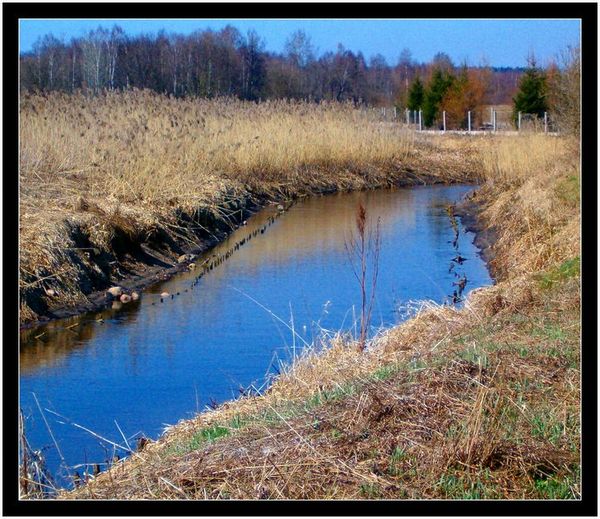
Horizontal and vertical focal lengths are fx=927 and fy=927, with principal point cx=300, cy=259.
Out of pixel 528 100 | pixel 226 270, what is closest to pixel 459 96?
pixel 528 100

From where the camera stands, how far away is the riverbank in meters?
3.51

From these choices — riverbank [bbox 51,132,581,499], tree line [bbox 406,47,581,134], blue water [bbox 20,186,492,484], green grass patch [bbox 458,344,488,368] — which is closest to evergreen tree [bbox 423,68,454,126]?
tree line [bbox 406,47,581,134]

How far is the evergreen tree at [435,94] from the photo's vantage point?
38.0 meters

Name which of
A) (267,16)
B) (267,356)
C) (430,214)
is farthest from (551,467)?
(430,214)

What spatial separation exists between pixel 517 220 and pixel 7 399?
987 cm

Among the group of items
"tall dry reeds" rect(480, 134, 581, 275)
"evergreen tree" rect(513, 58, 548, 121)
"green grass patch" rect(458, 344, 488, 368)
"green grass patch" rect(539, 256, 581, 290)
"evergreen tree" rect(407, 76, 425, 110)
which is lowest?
"green grass patch" rect(458, 344, 488, 368)

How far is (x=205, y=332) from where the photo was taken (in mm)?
8195

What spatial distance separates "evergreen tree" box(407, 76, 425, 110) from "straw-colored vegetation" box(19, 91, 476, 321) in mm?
15306

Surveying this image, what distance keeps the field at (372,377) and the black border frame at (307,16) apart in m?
0.19

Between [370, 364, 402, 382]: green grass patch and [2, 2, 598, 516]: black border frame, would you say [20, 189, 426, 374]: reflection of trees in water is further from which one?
[2, 2, 598, 516]: black border frame

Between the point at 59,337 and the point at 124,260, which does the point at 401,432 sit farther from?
the point at 124,260

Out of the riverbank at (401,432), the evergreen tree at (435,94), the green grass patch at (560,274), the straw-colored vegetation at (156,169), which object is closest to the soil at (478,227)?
the green grass patch at (560,274)

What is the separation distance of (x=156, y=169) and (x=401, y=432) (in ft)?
33.2

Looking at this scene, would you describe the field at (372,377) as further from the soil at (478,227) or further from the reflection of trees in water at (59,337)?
the reflection of trees in water at (59,337)
